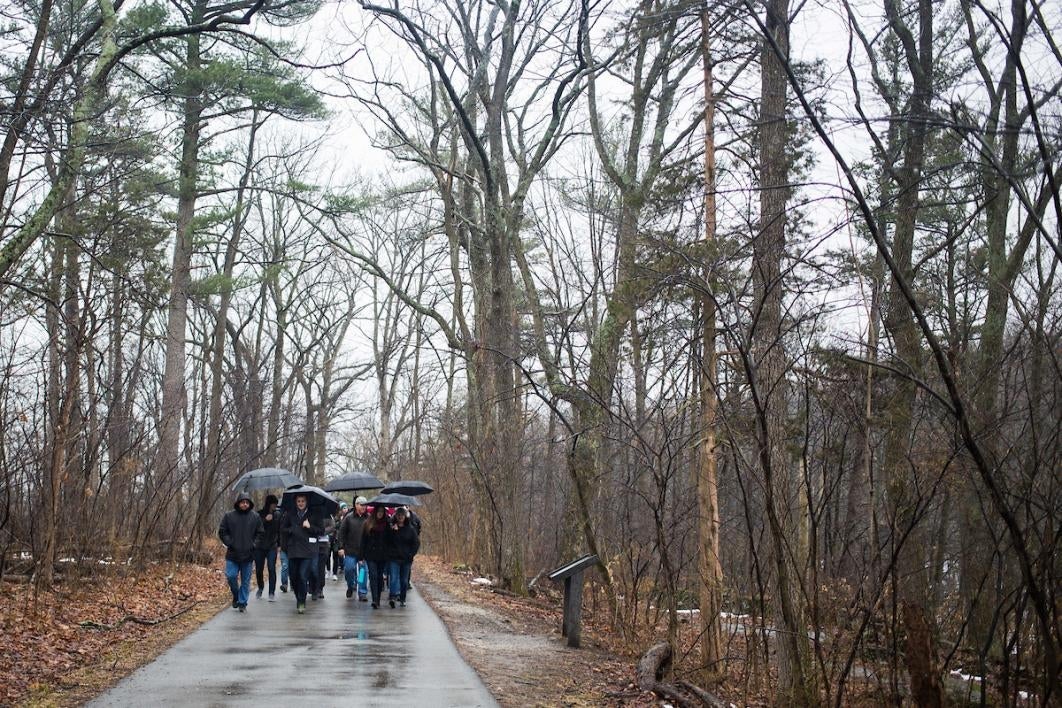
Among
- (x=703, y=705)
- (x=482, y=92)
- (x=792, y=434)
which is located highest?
(x=482, y=92)

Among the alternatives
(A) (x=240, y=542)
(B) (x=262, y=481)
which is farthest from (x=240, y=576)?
(B) (x=262, y=481)

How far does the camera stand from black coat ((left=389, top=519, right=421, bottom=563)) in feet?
59.8

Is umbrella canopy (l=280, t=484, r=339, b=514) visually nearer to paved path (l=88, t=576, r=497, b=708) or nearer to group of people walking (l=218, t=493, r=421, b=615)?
group of people walking (l=218, t=493, r=421, b=615)

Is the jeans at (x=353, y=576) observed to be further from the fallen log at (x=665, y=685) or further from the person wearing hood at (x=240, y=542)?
the fallen log at (x=665, y=685)

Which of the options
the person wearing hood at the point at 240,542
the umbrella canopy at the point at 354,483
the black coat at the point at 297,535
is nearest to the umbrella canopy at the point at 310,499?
the black coat at the point at 297,535

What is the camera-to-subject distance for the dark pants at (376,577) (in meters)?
18.1

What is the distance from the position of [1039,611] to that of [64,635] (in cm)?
972

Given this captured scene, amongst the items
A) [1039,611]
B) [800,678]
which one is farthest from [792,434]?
[1039,611]

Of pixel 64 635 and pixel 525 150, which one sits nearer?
pixel 64 635

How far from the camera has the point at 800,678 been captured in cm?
960

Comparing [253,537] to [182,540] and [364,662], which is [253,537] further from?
[182,540]

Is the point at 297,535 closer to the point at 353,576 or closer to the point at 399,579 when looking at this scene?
the point at 399,579

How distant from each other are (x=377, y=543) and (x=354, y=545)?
42.3 inches

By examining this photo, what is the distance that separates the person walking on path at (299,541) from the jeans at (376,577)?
106 cm
